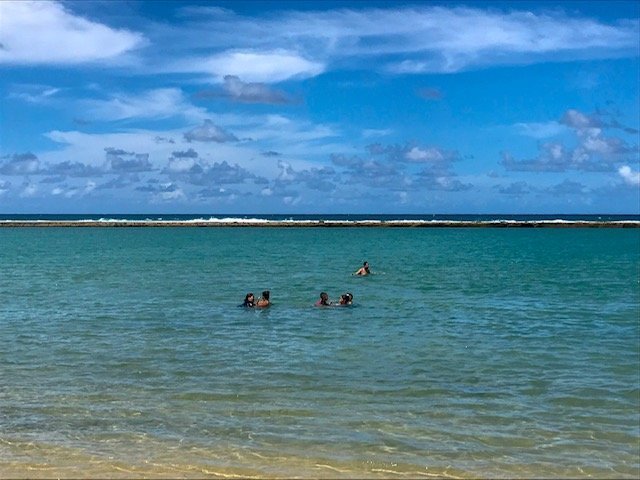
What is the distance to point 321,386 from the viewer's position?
14.9m

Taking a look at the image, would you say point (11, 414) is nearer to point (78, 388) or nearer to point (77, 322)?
point (78, 388)

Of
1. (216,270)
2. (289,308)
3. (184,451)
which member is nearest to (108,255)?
(216,270)

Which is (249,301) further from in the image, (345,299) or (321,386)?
(321,386)

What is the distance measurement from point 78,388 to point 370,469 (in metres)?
7.31

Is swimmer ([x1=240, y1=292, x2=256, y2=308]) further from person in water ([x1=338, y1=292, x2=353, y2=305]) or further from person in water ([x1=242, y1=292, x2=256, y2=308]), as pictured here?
person in water ([x1=338, y1=292, x2=353, y2=305])

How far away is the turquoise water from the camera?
1070cm

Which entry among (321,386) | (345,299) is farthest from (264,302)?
(321,386)

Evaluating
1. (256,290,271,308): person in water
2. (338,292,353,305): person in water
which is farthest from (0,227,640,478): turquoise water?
(256,290,271,308): person in water

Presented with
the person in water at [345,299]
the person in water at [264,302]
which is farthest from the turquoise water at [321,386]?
the person in water at [264,302]

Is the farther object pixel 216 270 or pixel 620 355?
pixel 216 270

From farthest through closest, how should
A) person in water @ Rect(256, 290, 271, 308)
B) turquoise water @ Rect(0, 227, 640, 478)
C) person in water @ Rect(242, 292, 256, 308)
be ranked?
person in water @ Rect(256, 290, 271, 308) → person in water @ Rect(242, 292, 256, 308) → turquoise water @ Rect(0, 227, 640, 478)

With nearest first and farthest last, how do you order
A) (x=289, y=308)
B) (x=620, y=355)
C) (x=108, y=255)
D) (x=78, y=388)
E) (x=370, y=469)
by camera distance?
(x=370, y=469), (x=78, y=388), (x=620, y=355), (x=289, y=308), (x=108, y=255)

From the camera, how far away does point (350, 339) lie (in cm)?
2059

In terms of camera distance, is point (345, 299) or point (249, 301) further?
point (345, 299)
